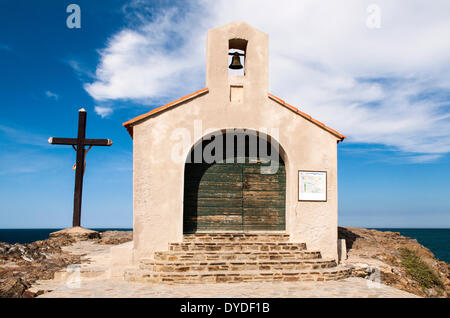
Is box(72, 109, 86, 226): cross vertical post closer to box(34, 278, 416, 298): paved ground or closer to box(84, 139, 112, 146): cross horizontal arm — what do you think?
box(84, 139, 112, 146): cross horizontal arm

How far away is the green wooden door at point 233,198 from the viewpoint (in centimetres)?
1146

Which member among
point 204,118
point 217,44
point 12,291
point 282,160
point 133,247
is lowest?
point 12,291

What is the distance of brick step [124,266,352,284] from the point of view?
885 cm

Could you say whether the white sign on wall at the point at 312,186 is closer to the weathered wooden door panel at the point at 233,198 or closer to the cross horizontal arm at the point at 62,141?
the weathered wooden door panel at the point at 233,198

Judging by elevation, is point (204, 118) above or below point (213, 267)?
above

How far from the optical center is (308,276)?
30.4 feet

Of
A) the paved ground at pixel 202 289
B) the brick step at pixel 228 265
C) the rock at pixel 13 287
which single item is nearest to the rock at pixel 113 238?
the paved ground at pixel 202 289

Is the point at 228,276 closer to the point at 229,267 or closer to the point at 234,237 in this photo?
the point at 229,267

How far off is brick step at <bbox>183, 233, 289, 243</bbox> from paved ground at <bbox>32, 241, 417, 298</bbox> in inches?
78.5

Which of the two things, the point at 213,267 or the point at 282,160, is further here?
the point at 282,160

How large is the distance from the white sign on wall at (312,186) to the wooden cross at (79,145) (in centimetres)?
1040
